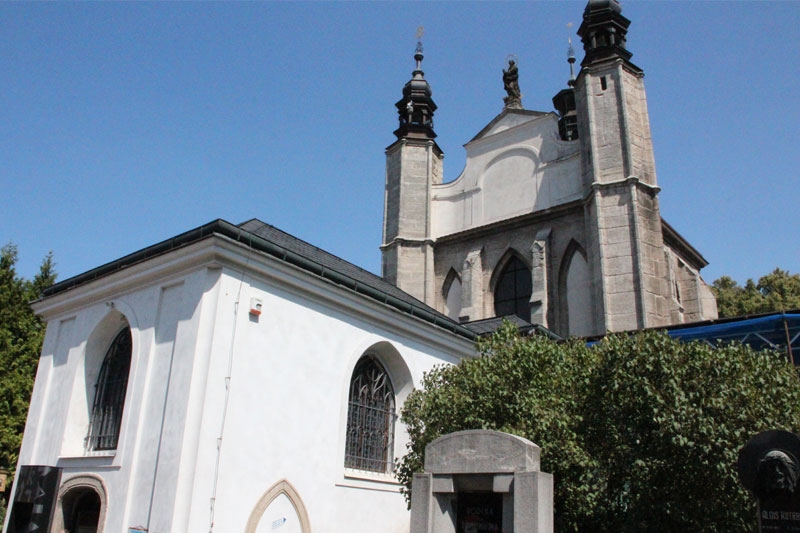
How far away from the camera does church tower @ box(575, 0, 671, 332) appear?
20.2 metres

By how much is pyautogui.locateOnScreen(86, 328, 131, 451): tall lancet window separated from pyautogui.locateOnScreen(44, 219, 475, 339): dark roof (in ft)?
4.88

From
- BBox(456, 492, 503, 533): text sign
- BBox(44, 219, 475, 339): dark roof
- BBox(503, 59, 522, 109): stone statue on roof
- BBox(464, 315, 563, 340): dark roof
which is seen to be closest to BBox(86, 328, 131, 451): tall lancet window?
BBox(44, 219, 475, 339): dark roof

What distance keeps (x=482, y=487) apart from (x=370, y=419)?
5.42m

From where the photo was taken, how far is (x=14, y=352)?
22281 mm

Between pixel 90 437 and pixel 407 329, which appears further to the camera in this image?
pixel 407 329

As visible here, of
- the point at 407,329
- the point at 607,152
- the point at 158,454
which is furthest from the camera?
the point at 607,152

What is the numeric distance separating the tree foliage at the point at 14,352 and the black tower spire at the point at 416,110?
15.8m

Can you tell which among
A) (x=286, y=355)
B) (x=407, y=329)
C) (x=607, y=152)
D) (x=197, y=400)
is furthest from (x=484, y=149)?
(x=197, y=400)

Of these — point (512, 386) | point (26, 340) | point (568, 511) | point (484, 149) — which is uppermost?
point (484, 149)

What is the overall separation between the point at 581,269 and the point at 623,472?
14.3 m

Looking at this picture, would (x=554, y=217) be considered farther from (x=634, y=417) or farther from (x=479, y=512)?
(x=479, y=512)

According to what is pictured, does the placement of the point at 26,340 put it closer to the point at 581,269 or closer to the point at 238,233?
the point at 238,233

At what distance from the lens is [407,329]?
46.6 ft

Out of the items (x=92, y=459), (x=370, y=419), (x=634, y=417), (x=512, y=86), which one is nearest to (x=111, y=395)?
(x=92, y=459)
